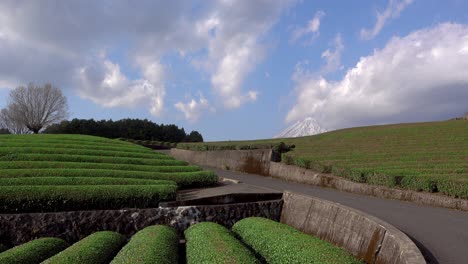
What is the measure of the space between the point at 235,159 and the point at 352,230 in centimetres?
1671

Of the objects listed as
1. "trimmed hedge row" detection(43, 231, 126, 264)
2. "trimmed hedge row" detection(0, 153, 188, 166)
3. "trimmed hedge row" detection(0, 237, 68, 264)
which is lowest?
"trimmed hedge row" detection(0, 237, 68, 264)

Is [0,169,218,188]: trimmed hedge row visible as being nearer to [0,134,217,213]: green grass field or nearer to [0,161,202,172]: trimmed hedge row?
[0,134,217,213]: green grass field

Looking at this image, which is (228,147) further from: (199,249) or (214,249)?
(214,249)

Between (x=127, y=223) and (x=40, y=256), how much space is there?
3160 mm

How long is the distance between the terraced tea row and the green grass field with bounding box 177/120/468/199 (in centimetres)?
697

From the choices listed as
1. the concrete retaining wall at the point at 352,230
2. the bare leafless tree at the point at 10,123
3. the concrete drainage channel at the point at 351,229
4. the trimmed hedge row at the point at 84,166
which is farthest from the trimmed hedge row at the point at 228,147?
the bare leafless tree at the point at 10,123

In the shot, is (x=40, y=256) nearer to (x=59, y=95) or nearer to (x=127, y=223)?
(x=127, y=223)

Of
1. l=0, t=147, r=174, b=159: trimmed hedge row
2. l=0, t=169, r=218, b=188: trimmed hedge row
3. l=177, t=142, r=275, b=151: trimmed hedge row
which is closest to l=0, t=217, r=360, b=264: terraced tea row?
l=0, t=169, r=218, b=188: trimmed hedge row

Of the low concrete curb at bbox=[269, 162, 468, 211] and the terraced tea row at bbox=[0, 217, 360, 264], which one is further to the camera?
the low concrete curb at bbox=[269, 162, 468, 211]

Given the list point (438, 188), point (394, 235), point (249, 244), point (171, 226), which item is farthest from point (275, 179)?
point (394, 235)

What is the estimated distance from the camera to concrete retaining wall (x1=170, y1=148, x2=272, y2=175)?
22906 millimetres

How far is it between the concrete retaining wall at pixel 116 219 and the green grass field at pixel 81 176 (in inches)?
37.5

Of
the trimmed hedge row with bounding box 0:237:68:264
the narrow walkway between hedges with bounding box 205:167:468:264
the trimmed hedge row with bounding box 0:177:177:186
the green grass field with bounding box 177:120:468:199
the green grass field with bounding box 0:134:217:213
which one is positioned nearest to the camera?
the trimmed hedge row with bounding box 0:237:68:264

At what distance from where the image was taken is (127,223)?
435 inches
